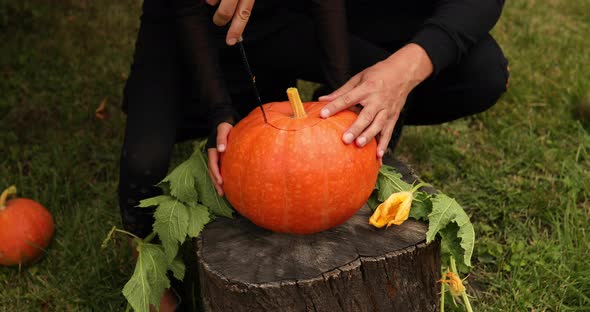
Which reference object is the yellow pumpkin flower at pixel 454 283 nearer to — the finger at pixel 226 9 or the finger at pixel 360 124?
the finger at pixel 360 124

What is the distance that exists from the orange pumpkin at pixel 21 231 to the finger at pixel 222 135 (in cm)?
119

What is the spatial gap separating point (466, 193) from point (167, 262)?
1537mm

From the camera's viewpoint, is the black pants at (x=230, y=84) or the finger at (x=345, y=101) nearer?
the finger at (x=345, y=101)

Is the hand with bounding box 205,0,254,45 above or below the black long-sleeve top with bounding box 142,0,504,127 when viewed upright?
above

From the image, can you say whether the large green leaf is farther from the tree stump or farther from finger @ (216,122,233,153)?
finger @ (216,122,233,153)

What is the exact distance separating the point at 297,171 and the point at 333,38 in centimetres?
58

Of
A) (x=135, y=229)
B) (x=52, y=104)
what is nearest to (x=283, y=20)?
(x=135, y=229)

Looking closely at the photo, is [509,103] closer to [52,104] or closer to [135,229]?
[135,229]

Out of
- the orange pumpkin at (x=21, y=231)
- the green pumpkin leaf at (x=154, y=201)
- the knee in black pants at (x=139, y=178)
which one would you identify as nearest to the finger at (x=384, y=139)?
the green pumpkin leaf at (x=154, y=201)

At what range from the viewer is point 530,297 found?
7.57 feet

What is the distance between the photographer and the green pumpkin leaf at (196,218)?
1.86 meters

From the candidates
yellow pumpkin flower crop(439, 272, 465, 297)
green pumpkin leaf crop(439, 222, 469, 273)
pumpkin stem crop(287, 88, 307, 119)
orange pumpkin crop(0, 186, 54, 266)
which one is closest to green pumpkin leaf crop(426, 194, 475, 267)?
green pumpkin leaf crop(439, 222, 469, 273)

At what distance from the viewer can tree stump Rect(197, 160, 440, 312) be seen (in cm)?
167

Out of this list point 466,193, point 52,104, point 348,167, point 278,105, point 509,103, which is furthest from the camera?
point 52,104
